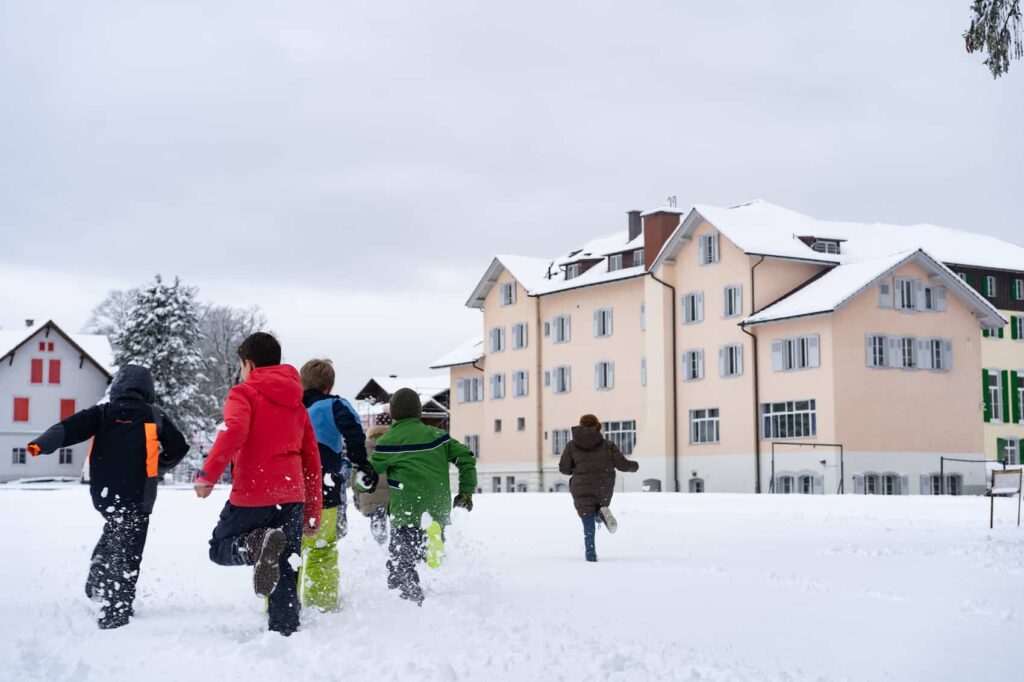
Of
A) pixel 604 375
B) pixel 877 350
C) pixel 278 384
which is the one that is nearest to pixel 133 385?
pixel 278 384

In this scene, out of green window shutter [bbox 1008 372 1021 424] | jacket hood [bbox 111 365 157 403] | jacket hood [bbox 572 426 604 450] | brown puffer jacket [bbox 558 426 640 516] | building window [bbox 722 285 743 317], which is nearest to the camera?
jacket hood [bbox 111 365 157 403]

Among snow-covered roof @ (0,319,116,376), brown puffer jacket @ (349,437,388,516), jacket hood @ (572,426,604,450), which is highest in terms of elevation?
snow-covered roof @ (0,319,116,376)

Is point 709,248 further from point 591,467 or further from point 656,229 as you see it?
point 591,467

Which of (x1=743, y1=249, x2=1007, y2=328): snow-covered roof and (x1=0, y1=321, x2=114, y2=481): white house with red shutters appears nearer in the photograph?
(x1=743, y1=249, x2=1007, y2=328): snow-covered roof

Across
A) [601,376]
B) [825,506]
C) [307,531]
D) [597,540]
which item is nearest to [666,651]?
[307,531]

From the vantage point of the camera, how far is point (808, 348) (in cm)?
4647

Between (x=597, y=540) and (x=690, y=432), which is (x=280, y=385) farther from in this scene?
(x=690, y=432)

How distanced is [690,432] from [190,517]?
99.2 ft

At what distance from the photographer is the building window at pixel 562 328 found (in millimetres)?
59438

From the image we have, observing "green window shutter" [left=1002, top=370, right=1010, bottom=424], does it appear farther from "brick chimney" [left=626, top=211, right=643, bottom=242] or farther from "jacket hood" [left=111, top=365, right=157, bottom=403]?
"jacket hood" [left=111, top=365, right=157, bottom=403]

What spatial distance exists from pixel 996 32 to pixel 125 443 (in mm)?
10723

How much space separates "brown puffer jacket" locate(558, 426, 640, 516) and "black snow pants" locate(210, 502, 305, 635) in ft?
22.8

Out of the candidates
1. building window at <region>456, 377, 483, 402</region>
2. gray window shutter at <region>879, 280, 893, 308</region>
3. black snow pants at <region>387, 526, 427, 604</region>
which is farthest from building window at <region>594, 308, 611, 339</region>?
black snow pants at <region>387, 526, 427, 604</region>

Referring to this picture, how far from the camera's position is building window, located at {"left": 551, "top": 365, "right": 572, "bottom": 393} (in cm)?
5891
